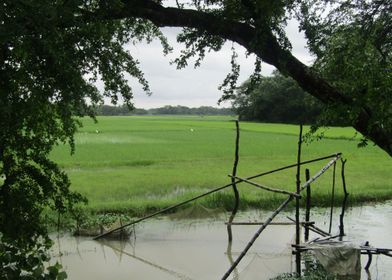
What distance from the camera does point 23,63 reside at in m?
3.75

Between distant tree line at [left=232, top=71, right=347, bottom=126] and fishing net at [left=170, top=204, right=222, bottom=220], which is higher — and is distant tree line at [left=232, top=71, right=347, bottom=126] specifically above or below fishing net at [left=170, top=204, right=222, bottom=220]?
above

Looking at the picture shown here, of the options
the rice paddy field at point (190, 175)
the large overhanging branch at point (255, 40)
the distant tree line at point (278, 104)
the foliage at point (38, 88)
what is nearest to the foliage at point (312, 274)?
the large overhanging branch at point (255, 40)

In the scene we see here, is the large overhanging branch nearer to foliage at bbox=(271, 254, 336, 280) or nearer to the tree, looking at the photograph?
the tree

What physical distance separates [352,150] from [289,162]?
6.56m

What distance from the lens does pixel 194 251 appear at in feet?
26.4

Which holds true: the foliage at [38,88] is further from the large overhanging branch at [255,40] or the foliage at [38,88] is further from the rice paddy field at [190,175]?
the rice paddy field at [190,175]

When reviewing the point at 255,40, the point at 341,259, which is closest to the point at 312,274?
the point at 341,259

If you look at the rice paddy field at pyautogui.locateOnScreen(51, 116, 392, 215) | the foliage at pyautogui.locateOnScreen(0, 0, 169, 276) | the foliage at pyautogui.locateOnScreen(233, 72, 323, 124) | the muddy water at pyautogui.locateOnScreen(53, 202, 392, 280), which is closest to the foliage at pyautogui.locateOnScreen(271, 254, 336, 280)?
the muddy water at pyautogui.locateOnScreen(53, 202, 392, 280)

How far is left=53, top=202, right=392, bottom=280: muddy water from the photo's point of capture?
694 cm

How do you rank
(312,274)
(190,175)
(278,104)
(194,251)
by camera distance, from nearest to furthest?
(312,274)
(194,251)
(190,175)
(278,104)

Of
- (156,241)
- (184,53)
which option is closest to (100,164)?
(156,241)

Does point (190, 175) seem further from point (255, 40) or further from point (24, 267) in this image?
point (24, 267)

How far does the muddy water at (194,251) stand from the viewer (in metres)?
6.94

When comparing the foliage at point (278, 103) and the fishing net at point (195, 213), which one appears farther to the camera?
the foliage at point (278, 103)
